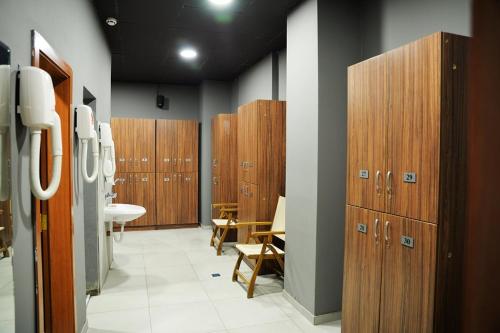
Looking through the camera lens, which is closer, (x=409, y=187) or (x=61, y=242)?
(x=409, y=187)

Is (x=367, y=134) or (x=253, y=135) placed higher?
(x=253, y=135)

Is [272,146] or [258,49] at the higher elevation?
[258,49]

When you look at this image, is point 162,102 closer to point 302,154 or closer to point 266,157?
point 266,157

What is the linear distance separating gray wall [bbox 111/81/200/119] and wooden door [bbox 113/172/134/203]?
139cm

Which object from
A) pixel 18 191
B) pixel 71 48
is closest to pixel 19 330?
pixel 18 191

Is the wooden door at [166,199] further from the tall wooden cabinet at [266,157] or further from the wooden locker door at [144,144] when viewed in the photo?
the tall wooden cabinet at [266,157]

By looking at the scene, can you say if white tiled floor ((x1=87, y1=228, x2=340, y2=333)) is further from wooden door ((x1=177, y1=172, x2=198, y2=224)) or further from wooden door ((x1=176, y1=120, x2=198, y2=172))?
wooden door ((x1=176, y1=120, x2=198, y2=172))

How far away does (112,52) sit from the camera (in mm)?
5160

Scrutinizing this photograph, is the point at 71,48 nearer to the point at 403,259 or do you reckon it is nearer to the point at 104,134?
the point at 104,134

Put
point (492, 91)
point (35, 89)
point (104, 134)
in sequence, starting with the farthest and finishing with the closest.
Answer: point (104, 134) < point (35, 89) < point (492, 91)

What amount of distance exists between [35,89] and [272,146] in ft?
10.8

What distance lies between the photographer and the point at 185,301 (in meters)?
3.62

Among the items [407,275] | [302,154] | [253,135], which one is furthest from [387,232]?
[253,135]

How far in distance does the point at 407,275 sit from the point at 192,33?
372 centimetres
